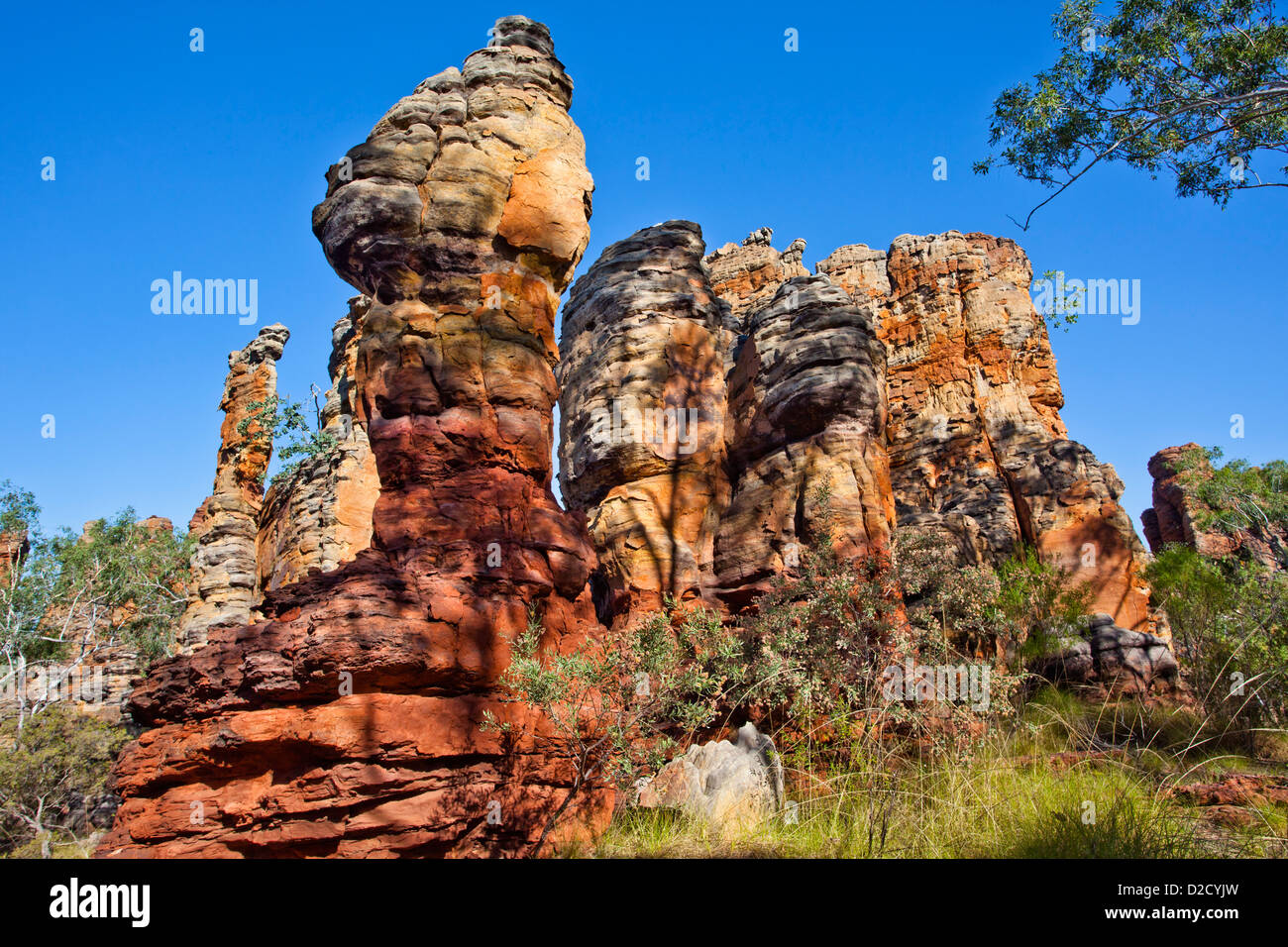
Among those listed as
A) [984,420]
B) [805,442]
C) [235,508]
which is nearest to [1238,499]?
[984,420]

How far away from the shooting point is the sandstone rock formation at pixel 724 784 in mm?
7625

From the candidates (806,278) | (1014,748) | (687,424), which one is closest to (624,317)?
(687,424)

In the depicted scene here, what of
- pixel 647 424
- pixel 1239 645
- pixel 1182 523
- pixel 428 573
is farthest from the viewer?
pixel 1182 523

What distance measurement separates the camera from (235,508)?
24500 mm

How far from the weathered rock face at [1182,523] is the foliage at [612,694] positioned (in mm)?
33860

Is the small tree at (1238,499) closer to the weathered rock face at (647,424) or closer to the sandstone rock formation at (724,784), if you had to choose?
the weathered rock face at (647,424)

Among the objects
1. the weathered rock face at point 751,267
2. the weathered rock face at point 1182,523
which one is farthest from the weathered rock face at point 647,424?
the weathered rock face at point 1182,523

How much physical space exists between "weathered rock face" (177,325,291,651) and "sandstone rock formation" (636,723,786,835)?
47.7 feet

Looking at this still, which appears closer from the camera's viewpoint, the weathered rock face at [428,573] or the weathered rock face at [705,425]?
the weathered rock face at [428,573]

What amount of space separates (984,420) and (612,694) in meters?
23.3

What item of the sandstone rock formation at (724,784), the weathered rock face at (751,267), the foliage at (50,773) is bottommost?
the foliage at (50,773)

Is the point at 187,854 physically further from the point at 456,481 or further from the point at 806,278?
the point at 806,278

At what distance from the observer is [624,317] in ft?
59.3

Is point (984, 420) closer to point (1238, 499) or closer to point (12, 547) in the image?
point (1238, 499)
